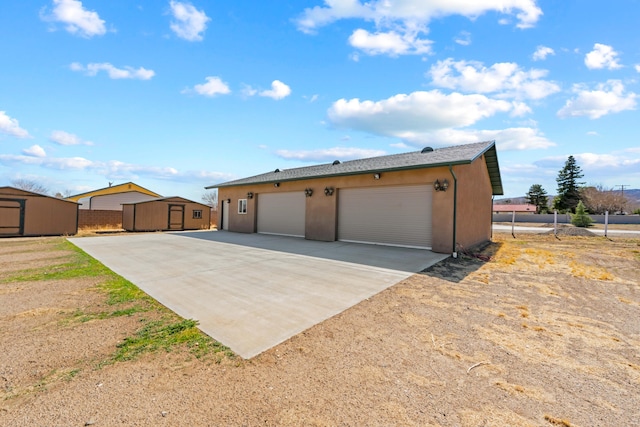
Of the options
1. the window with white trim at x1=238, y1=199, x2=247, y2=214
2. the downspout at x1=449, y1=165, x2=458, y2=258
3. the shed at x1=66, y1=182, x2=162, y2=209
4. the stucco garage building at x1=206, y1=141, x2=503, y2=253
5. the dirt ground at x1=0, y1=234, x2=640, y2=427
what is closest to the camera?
the dirt ground at x1=0, y1=234, x2=640, y2=427

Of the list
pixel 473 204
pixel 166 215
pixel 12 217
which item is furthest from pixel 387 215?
pixel 12 217

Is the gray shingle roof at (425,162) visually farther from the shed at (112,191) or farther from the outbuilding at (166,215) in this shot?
the shed at (112,191)

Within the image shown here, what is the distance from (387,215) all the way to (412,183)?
4.90 feet

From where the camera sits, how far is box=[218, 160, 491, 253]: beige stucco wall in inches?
349

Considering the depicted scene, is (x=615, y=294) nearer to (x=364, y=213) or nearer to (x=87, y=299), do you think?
(x=364, y=213)

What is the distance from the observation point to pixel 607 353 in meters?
3.04

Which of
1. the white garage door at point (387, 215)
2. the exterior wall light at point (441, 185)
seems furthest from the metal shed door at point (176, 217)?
the exterior wall light at point (441, 185)

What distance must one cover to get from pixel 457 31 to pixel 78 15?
34.6ft

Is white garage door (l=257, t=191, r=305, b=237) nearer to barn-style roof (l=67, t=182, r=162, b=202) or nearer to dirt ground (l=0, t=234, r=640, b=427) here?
dirt ground (l=0, t=234, r=640, b=427)

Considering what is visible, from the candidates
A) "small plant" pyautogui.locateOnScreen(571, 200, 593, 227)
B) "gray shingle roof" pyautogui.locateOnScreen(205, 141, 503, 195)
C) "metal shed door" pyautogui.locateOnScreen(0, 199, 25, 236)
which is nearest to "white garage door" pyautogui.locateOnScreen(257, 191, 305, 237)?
"gray shingle roof" pyautogui.locateOnScreen(205, 141, 503, 195)

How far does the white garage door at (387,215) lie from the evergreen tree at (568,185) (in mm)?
43981

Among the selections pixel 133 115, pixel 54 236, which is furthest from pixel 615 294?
pixel 54 236

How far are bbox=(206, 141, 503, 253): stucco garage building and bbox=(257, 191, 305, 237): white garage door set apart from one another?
1.9 inches

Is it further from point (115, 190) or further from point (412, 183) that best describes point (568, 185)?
point (115, 190)
